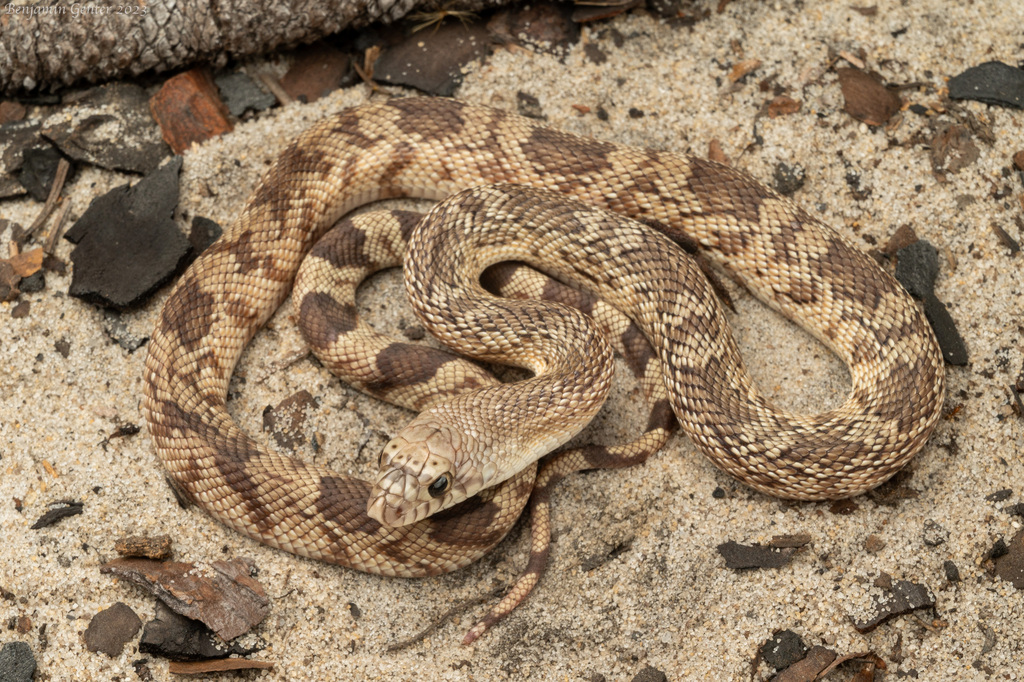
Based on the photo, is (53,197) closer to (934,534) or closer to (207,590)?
(207,590)

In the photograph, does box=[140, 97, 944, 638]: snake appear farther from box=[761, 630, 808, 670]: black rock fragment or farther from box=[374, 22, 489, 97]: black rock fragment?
box=[761, 630, 808, 670]: black rock fragment

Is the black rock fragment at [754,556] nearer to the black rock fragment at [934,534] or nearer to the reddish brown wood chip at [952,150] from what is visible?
the black rock fragment at [934,534]

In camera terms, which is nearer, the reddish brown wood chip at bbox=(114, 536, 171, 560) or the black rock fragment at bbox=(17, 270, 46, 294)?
the reddish brown wood chip at bbox=(114, 536, 171, 560)

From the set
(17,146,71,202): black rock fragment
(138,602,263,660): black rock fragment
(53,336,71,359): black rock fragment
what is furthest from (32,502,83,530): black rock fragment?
(17,146,71,202): black rock fragment

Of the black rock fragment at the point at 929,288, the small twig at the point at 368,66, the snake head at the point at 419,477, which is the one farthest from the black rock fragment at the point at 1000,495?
the small twig at the point at 368,66

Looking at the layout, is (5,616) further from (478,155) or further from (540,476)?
(478,155)

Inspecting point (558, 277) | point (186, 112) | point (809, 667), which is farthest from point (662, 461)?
point (186, 112)
